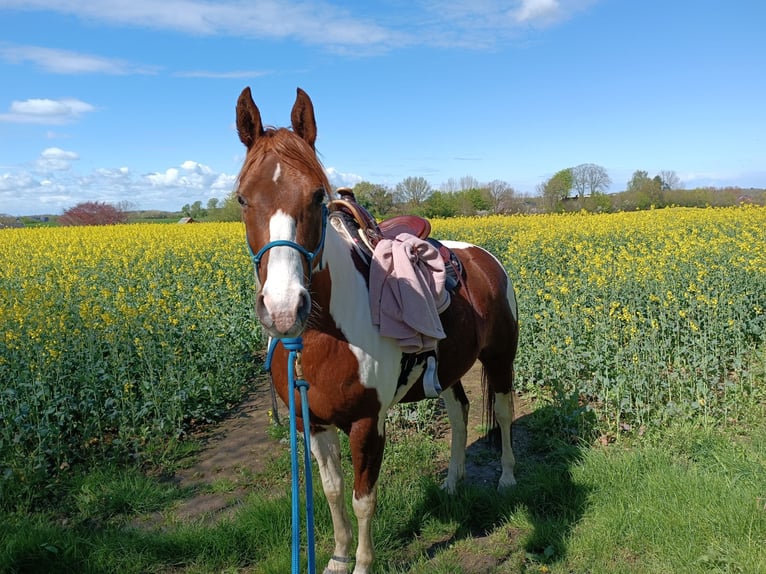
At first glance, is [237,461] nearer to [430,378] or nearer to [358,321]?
A: [430,378]

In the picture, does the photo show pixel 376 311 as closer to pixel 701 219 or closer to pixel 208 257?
pixel 208 257

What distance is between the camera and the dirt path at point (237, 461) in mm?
3758

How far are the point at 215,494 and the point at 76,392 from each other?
2.14 metres

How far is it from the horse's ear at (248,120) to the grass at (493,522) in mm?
2337

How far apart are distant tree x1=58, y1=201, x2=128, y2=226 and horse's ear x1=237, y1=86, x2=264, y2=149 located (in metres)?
39.0

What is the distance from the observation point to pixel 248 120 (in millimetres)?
2059

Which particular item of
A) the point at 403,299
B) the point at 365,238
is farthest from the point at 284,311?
the point at 365,238

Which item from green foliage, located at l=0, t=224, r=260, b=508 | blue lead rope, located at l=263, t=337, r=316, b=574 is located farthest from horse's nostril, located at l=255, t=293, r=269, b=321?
green foliage, located at l=0, t=224, r=260, b=508

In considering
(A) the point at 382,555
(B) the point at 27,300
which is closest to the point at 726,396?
(A) the point at 382,555

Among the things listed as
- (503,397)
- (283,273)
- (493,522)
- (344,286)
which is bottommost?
(493,522)

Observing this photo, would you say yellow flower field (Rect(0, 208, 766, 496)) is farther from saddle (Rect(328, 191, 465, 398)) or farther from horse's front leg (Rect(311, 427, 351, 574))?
horse's front leg (Rect(311, 427, 351, 574))

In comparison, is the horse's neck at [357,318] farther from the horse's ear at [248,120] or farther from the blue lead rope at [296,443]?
the horse's ear at [248,120]

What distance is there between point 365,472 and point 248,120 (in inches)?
69.9

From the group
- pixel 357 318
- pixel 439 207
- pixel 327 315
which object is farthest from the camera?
pixel 439 207
